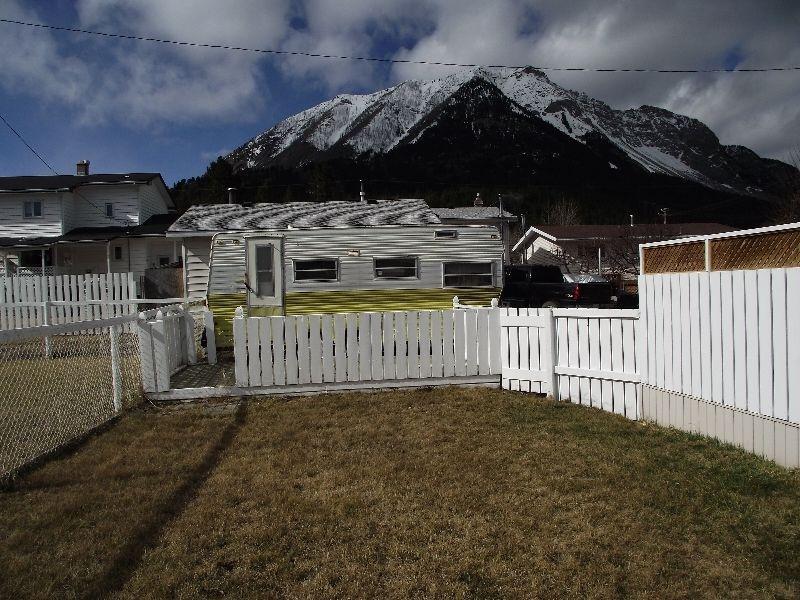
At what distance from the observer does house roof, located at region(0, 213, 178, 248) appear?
82.0 feet

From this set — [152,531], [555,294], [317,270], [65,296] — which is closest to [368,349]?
[152,531]

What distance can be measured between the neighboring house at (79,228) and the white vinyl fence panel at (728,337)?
2422 cm

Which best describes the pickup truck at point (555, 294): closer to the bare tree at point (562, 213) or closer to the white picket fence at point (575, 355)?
the white picket fence at point (575, 355)

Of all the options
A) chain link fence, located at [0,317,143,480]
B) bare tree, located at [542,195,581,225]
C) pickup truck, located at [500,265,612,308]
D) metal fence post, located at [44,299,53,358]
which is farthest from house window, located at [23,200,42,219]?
bare tree, located at [542,195,581,225]

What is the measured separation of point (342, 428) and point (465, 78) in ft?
638

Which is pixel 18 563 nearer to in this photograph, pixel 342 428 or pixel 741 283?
pixel 342 428

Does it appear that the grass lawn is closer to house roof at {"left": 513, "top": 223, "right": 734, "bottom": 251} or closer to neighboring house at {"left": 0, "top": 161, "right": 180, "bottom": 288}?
neighboring house at {"left": 0, "top": 161, "right": 180, "bottom": 288}

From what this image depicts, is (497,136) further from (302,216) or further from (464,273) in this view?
(464,273)

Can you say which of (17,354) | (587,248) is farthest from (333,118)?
(17,354)

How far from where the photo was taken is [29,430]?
223 inches

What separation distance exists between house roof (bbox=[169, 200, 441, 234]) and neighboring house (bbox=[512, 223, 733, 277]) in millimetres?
15022

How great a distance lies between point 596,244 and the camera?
38562mm

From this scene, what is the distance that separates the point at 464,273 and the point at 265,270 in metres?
4.03

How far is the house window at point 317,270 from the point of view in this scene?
37.7 feet
